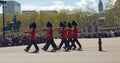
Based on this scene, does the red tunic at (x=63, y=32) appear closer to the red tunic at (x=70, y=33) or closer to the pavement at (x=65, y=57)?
the red tunic at (x=70, y=33)

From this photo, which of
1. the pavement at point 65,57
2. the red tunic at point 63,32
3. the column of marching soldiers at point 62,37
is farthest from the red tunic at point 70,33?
the pavement at point 65,57

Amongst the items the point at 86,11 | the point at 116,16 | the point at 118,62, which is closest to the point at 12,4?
the point at 86,11

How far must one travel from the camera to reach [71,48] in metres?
29.1

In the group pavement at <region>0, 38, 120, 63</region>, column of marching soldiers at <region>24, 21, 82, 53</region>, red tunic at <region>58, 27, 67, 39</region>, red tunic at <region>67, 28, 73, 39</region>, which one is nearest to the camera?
pavement at <region>0, 38, 120, 63</region>

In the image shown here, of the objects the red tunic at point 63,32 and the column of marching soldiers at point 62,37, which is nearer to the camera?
the column of marching soldiers at point 62,37

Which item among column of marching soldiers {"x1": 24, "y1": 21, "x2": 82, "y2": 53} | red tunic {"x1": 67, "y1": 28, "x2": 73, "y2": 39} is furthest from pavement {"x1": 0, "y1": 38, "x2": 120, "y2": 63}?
red tunic {"x1": 67, "y1": 28, "x2": 73, "y2": 39}

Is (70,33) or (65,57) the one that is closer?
(65,57)

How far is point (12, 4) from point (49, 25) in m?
171

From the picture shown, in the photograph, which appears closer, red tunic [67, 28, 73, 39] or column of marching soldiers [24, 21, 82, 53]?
column of marching soldiers [24, 21, 82, 53]

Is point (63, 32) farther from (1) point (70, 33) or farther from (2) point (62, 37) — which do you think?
(1) point (70, 33)

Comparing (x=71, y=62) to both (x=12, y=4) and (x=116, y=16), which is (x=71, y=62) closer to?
(x=116, y=16)

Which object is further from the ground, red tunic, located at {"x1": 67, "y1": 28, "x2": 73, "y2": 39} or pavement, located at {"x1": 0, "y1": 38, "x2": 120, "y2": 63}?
red tunic, located at {"x1": 67, "y1": 28, "x2": 73, "y2": 39}

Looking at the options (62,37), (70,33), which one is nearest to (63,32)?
(62,37)

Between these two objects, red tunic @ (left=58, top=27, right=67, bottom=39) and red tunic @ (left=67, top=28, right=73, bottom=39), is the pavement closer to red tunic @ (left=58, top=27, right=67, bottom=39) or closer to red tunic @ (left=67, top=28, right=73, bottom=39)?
red tunic @ (left=58, top=27, right=67, bottom=39)
